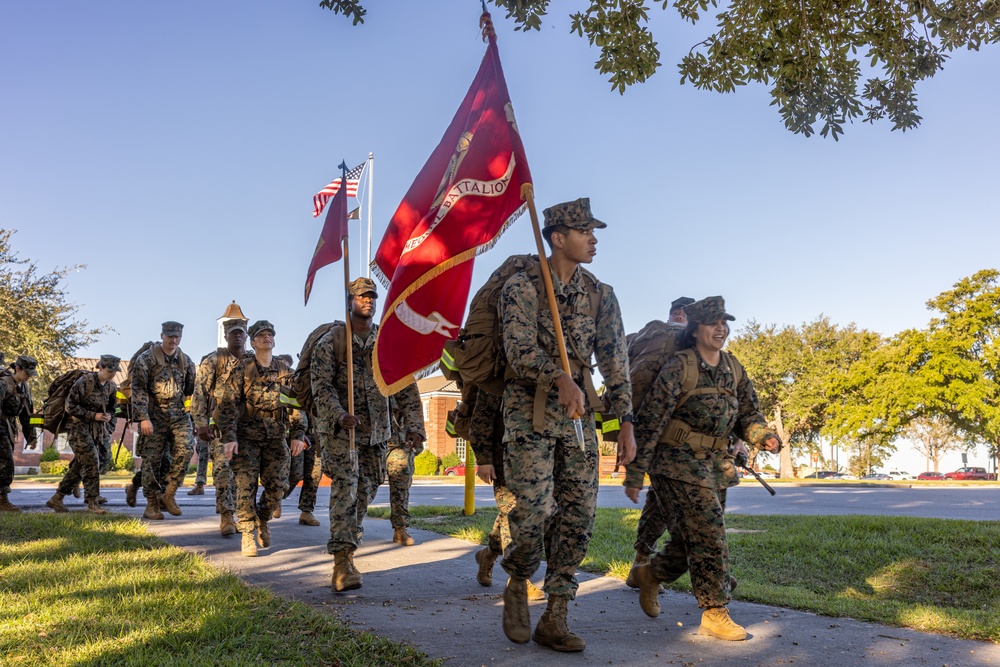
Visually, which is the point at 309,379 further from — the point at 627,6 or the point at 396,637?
the point at 627,6

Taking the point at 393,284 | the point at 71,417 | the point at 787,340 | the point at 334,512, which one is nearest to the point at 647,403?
the point at 393,284

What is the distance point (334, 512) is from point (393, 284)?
1992 millimetres

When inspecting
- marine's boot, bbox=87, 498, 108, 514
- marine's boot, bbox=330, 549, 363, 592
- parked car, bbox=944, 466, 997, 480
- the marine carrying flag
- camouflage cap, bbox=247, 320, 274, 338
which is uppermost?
the marine carrying flag

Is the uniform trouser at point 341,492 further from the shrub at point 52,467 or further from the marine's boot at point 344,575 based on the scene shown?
the shrub at point 52,467

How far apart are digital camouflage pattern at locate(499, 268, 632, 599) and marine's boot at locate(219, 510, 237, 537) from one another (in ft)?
17.6

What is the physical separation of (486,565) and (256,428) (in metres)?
3.21

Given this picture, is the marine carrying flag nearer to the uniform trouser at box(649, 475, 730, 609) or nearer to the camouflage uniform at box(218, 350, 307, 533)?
the camouflage uniform at box(218, 350, 307, 533)

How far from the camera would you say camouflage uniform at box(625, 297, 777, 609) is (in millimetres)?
5324

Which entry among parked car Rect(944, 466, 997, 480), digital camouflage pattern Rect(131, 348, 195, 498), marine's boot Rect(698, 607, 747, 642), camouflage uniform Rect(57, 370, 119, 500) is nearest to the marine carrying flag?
digital camouflage pattern Rect(131, 348, 195, 498)

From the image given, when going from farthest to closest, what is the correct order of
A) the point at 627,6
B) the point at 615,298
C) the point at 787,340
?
the point at 787,340 < the point at 627,6 < the point at 615,298

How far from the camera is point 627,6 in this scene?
7.46m

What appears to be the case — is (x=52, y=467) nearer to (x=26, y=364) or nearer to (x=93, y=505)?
(x=26, y=364)

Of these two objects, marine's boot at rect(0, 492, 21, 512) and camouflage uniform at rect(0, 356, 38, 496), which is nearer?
marine's boot at rect(0, 492, 21, 512)


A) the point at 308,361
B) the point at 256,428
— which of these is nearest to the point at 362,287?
the point at 308,361
